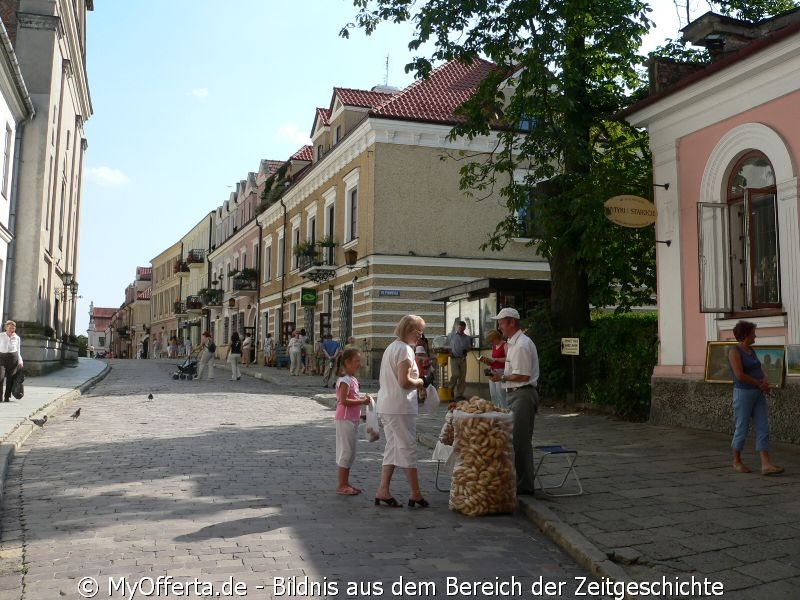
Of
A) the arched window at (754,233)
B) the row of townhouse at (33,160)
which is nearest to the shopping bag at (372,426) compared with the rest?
the arched window at (754,233)

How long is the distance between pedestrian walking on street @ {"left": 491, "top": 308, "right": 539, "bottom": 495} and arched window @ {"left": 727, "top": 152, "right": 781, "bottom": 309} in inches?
202

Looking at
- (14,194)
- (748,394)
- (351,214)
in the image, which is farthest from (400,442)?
(351,214)

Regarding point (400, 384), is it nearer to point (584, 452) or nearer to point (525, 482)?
point (525, 482)

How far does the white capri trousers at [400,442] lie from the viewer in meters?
6.72

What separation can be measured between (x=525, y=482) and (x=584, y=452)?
289 centimetres

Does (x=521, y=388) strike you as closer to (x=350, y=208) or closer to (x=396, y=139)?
(x=396, y=139)

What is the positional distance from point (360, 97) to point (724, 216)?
2251 cm

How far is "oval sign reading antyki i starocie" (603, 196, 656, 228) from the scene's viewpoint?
12.1 m

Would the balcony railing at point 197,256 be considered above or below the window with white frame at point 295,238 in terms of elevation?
above

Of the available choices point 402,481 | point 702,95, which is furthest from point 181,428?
point 702,95

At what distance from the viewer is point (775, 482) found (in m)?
7.45

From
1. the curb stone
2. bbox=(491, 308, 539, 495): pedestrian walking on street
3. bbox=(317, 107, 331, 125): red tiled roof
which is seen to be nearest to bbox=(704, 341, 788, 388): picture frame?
bbox=(491, 308, 539, 495): pedestrian walking on street

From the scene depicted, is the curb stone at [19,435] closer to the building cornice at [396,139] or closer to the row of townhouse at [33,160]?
the row of townhouse at [33,160]

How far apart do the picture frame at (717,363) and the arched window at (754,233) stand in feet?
2.20
